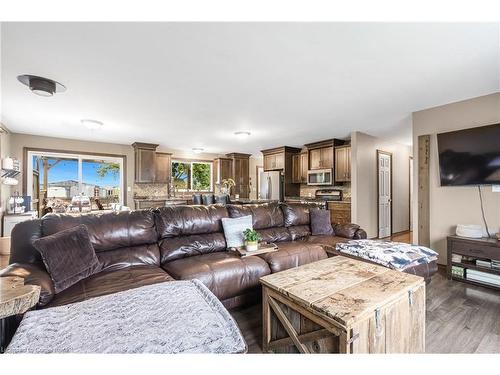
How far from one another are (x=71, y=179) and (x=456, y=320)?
24.1 feet

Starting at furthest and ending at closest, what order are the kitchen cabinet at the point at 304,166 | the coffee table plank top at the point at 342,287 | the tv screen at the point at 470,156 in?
1. the kitchen cabinet at the point at 304,166
2. the tv screen at the point at 470,156
3. the coffee table plank top at the point at 342,287

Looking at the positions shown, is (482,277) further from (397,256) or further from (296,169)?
(296,169)

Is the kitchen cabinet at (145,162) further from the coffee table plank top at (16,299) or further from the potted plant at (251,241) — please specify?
the coffee table plank top at (16,299)

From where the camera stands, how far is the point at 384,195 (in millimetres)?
5691

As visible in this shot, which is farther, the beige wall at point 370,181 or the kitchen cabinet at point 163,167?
the kitchen cabinet at point 163,167

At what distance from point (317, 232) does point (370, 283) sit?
196 centimetres

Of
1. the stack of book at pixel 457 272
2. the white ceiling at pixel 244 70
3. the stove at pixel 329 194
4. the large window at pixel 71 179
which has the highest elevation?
the white ceiling at pixel 244 70

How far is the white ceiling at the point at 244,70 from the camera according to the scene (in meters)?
1.79

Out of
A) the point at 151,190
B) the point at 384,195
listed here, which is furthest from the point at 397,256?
the point at 151,190

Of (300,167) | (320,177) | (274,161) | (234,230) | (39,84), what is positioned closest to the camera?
(39,84)

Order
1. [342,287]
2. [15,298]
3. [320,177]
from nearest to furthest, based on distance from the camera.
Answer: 1. [15,298]
2. [342,287]
3. [320,177]

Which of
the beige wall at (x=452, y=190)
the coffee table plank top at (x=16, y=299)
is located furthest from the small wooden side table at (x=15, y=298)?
the beige wall at (x=452, y=190)

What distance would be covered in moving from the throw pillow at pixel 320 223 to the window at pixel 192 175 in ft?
16.2
